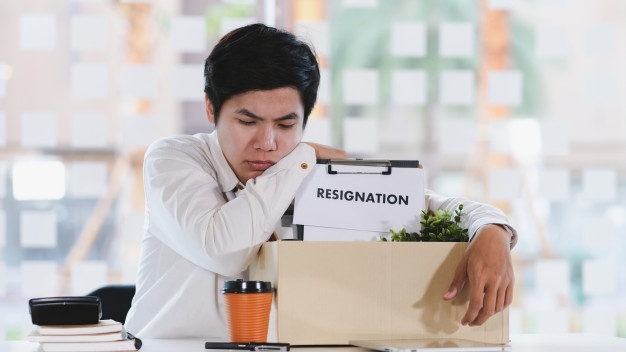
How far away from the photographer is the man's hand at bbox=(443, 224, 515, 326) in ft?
5.38

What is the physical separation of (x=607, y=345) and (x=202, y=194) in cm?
83

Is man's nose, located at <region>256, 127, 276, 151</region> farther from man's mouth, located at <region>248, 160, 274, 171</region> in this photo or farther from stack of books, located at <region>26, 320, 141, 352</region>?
stack of books, located at <region>26, 320, 141, 352</region>

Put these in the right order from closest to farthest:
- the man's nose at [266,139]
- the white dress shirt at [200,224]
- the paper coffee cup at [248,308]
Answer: the paper coffee cup at [248,308] < the white dress shirt at [200,224] < the man's nose at [266,139]

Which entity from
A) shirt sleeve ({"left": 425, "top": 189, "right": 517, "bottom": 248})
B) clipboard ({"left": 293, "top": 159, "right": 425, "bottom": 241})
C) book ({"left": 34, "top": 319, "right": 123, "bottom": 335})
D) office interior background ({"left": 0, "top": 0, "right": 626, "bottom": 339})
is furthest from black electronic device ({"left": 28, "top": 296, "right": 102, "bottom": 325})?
office interior background ({"left": 0, "top": 0, "right": 626, "bottom": 339})

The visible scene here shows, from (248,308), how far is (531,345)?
0.53m

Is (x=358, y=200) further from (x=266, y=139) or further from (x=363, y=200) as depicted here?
(x=266, y=139)

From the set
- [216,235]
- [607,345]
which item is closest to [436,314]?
[607,345]

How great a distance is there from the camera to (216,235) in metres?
1.83

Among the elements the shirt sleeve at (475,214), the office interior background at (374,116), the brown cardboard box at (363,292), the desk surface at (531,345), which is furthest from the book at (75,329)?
the office interior background at (374,116)

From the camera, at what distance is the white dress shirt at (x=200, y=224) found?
72.4 inches

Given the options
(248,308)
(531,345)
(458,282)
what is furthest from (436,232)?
(248,308)

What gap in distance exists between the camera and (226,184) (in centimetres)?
209

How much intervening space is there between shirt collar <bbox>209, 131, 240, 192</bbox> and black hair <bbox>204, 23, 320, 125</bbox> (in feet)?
0.31

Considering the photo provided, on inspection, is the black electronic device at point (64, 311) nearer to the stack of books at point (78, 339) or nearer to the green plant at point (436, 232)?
the stack of books at point (78, 339)
